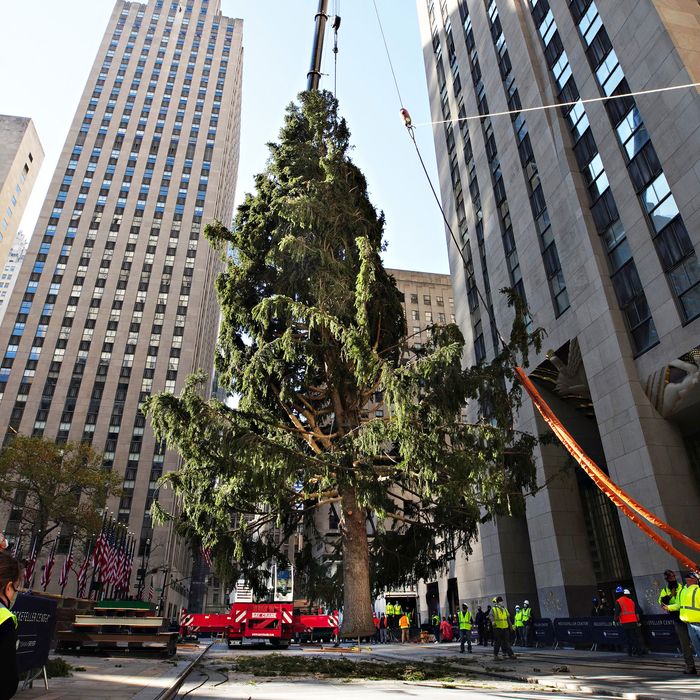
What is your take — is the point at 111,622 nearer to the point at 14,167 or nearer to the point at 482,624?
the point at 482,624

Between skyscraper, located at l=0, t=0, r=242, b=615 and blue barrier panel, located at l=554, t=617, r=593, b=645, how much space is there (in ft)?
156

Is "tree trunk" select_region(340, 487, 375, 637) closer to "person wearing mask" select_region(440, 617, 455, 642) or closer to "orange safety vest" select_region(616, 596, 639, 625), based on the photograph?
"orange safety vest" select_region(616, 596, 639, 625)

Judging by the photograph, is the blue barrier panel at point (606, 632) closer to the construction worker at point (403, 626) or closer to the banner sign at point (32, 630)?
the construction worker at point (403, 626)

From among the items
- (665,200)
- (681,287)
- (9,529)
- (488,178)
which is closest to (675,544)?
(681,287)

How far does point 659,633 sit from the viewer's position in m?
15.9

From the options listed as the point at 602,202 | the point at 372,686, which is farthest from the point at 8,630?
the point at 602,202

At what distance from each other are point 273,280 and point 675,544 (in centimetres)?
1546

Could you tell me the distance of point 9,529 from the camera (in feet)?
205

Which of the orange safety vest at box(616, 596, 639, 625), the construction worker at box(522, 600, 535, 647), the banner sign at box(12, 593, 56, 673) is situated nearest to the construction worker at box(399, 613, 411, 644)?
the construction worker at box(522, 600, 535, 647)

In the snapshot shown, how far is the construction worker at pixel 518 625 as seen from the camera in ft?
71.9

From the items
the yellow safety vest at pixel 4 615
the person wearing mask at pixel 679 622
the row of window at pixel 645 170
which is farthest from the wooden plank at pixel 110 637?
the row of window at pixel 645 170

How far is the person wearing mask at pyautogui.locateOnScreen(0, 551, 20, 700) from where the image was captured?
264 cm

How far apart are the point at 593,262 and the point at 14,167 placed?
225ft

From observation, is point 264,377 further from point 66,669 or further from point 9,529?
point 9,529
